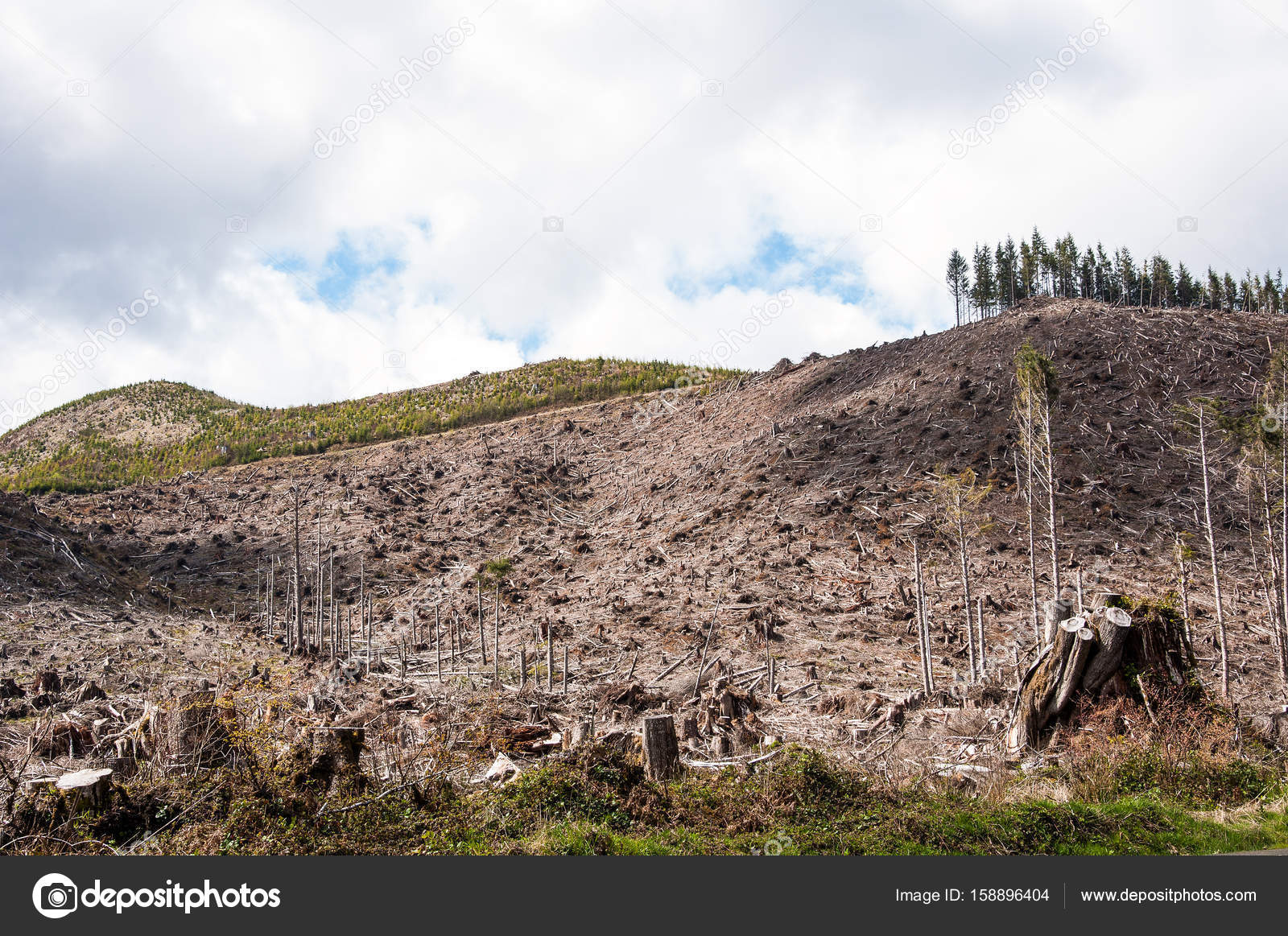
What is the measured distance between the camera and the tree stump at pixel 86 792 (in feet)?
26.1

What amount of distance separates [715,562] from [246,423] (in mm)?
56214

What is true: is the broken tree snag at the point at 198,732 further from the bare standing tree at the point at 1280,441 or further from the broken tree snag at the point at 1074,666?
the bare standing tree at the point at 1280,441

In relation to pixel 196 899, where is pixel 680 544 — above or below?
above

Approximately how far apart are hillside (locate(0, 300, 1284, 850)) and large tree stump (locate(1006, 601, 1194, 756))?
1.72 feet

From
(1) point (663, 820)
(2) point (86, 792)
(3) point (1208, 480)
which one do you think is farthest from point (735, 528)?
(2) point (86, 792)

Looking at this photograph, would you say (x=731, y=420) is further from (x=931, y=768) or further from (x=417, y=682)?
(x=931, y=768)

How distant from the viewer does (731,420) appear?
4344 centimetres

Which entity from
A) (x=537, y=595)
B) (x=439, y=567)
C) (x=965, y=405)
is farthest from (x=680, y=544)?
(x=965, y=405)

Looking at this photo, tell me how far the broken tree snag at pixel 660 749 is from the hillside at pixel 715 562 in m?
1.09

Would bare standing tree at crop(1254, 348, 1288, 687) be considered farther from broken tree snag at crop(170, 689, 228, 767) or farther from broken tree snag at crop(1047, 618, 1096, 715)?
broken tree snag at crop(170, 689, 228, 767)

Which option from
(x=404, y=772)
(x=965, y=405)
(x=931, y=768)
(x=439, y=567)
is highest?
(x=965, y=405)

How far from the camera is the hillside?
48.8 ft

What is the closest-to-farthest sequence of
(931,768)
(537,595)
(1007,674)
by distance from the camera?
(931,768)
(1007,674)
(537,595)

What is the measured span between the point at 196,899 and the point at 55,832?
2.12 metres
